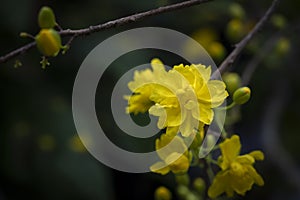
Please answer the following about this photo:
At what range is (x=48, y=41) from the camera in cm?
77

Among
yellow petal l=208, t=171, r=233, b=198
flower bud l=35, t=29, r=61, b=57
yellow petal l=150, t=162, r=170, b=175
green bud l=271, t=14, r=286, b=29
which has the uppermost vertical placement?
flower bud l=35, t=29, r=61, b=57

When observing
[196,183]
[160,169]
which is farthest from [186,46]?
[160,169]

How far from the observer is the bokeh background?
1.73 m

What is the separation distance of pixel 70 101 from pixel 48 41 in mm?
1069

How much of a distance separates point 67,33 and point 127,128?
0.75 metres

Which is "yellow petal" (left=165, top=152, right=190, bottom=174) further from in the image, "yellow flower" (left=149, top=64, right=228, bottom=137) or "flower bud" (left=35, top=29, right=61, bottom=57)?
"flower bud" (left=35, top=29, right=61, bottom=57)

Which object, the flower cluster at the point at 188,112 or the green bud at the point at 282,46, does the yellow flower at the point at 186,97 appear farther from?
the green bud at the point at 282,46

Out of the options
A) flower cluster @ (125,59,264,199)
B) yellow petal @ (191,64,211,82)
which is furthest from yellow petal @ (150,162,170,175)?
yellow petal @ (191,64,211,82)

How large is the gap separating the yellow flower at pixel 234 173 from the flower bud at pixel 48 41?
0.37m

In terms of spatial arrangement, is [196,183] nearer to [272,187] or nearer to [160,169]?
[160,169]

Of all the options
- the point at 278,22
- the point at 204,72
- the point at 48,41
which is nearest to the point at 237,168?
the point at 204,72

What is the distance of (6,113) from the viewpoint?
1817 mm

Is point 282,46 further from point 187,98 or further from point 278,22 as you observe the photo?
point 187,98

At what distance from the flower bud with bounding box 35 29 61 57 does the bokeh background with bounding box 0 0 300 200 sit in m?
0.88
